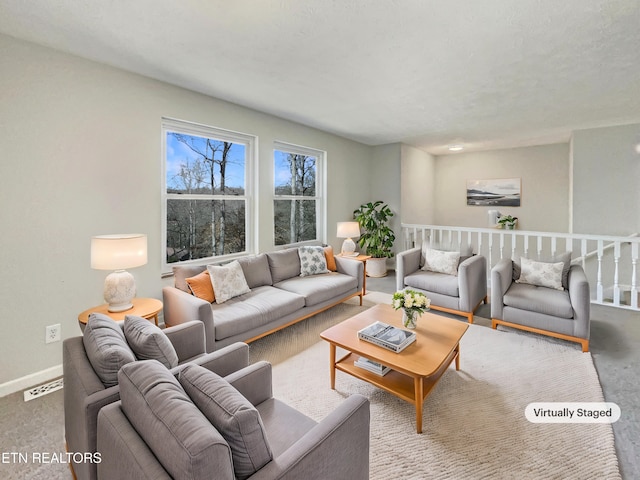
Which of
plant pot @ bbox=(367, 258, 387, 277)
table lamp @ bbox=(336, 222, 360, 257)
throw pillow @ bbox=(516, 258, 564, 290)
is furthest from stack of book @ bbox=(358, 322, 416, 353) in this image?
plant pot @ bbox=(367, 258, 387, 277)

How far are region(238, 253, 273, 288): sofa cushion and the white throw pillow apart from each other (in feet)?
6.74

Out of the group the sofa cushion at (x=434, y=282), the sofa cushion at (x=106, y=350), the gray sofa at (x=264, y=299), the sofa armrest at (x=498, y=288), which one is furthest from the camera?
the sofa cushion at (x=434, y=282)

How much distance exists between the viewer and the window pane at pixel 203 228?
3.35 m

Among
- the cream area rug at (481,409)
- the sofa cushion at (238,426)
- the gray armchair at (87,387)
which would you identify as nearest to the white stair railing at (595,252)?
the cream area rug at (481,409)

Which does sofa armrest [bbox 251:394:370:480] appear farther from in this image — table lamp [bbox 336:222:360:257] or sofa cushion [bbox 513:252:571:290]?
table lamp [bbox 336:222:360:257]

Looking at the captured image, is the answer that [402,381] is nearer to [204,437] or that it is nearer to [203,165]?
[204,437]

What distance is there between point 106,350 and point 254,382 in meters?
0.67

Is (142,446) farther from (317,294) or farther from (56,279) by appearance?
(317,294)

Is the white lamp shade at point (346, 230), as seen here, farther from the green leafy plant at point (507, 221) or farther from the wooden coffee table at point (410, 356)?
the green leafy plant at point (507, 221)

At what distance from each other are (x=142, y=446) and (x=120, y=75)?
3.00 meters

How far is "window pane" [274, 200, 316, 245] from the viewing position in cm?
451

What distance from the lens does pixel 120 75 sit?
2729 millimetres

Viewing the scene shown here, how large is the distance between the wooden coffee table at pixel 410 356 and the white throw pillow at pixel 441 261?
1.41m

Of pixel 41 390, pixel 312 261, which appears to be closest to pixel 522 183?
pixel 312 261
